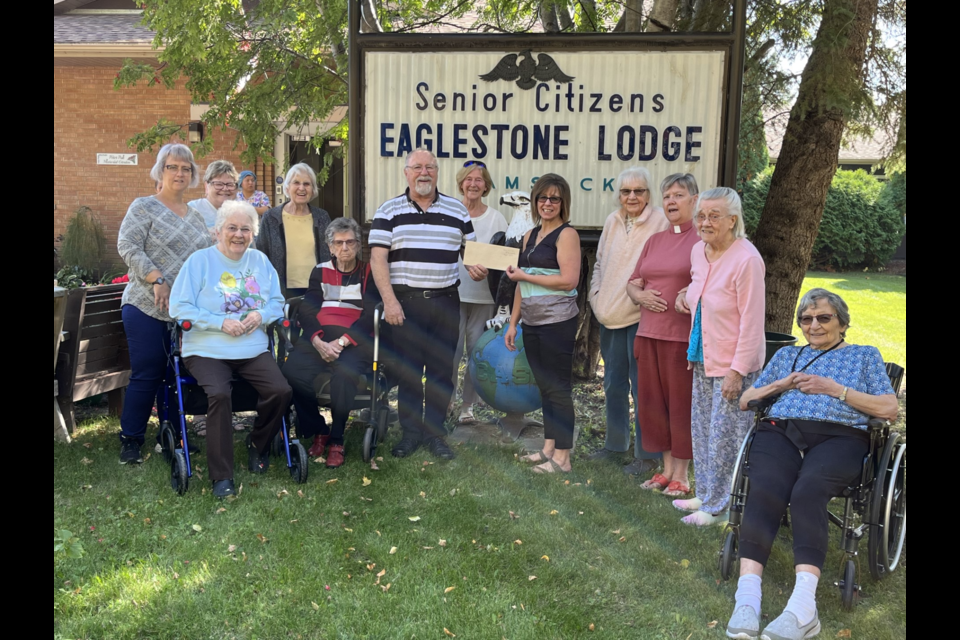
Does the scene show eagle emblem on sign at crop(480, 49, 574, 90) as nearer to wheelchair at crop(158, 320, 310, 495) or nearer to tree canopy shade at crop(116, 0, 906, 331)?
tree canopy shade at crop(116, 0, 906, 331)

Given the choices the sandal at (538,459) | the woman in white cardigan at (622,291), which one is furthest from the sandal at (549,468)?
the woman in white cardigan at (622,291)

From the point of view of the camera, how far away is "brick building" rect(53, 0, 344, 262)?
13.0 m

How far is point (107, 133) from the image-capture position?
43.7 ft

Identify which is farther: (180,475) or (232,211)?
(232,211)

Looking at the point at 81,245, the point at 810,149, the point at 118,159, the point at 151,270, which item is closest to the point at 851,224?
the point at 810,149

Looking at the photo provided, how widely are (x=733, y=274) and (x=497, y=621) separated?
6.77ft

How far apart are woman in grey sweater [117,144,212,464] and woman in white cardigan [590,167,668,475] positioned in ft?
8.39

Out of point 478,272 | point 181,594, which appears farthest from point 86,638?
point 478,272

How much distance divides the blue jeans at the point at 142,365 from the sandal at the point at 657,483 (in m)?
2.91

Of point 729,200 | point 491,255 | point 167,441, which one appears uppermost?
point 729,200

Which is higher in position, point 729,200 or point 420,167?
point 420,167

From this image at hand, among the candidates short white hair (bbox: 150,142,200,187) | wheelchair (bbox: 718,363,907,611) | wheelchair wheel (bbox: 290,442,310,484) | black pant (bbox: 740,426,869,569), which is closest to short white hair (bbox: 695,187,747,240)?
wheelchair (bbox: 718,363,907,611)

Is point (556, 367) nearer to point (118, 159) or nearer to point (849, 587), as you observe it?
point (849, 587)

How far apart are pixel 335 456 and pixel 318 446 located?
271 millimetres
